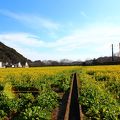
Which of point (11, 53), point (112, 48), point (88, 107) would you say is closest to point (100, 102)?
point (88, 107)

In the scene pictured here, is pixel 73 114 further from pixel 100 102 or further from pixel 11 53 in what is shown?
pixel 11 53

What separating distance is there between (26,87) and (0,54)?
119849mm

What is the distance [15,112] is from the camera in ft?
43.1

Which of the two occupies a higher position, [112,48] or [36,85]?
[112,48]

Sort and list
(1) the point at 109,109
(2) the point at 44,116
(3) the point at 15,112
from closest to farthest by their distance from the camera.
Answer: (2) the point at 44,116 < (1) the point at 109,109 < (3) the point at 15,112

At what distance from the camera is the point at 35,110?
1131 centimetres

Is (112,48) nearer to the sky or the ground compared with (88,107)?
nearer to the sky

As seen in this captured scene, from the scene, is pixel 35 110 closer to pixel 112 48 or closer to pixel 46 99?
pixel 46 99

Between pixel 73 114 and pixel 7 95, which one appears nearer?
pixel 73 114

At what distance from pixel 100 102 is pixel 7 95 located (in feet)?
13.8

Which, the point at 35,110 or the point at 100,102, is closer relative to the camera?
the point at 35,110

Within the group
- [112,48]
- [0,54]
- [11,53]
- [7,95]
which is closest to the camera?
[7,95]

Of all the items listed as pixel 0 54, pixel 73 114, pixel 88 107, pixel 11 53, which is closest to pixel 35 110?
pixel 73 114

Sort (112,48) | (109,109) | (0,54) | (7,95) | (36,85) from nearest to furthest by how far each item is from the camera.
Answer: (109,109), (7,95), (36,85), (112,48), (0,54)
